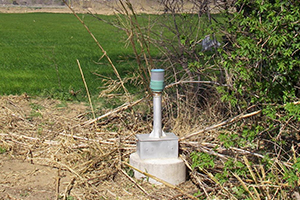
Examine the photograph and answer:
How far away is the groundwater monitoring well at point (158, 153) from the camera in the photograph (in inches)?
176

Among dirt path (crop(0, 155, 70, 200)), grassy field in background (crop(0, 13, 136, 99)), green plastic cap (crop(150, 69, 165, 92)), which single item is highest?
grassy field in background (crop(0, 13, 136, 99))

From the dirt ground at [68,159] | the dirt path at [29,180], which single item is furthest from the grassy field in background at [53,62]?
the dirt path at [29,180]

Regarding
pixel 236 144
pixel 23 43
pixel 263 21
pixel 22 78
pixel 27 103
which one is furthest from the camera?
pixel 23 43

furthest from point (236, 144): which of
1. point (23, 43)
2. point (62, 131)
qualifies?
point (23, 43)

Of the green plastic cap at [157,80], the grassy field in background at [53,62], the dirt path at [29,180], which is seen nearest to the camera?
the dirt path at [29,180]

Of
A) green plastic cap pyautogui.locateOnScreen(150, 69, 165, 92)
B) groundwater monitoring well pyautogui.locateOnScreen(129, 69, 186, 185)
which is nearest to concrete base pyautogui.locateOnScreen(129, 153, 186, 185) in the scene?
groundwater monitoring well pyautogui.locateOnScreen(129, 69, 186, 185)

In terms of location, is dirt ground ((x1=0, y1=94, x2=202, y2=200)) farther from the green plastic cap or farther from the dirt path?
the green plastic cap

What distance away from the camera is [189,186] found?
4.60m

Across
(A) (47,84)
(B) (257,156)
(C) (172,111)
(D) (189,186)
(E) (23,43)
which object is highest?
(E) (23,43)

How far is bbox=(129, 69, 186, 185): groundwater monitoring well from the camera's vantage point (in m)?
4.48

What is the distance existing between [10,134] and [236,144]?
2.75 metres

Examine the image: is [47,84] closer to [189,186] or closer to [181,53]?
[181,53]

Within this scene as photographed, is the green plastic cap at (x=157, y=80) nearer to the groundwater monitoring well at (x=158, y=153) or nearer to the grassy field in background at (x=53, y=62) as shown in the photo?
the groundwater monitoring well at (x=158, y=153)

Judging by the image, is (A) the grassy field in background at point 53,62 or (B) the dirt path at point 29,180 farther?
(A) the grassy field in background at point 53,62
